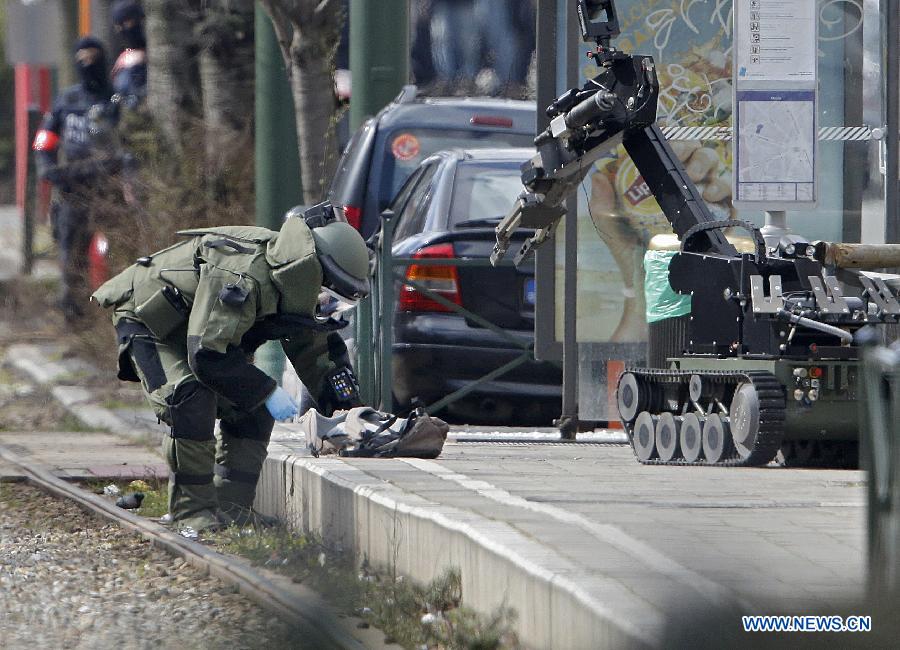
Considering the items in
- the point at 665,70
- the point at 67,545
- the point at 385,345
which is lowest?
the point at 67,545

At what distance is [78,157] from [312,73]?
3.30 meters

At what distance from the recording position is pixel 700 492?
21.7ft

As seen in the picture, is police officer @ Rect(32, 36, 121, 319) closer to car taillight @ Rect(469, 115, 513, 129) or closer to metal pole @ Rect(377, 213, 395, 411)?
car taillight @ Rect(469, 115, 513, 129)

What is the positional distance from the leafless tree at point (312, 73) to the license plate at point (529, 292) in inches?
125

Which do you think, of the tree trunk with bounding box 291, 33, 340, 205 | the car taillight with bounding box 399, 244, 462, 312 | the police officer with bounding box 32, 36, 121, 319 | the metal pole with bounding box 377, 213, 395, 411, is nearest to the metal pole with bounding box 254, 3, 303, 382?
the tree trunk with bounding box 291, 33, 340, 205

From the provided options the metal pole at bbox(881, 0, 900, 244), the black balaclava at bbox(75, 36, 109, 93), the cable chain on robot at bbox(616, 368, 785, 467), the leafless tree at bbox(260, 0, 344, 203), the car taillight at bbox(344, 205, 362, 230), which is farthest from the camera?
the black balaclava at bbox(75, 36, 109, 93)

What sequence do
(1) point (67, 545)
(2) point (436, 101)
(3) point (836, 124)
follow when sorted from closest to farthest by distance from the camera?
(1) point (67, 545) < (3) point (836, 124) < (2) point (436, 101)

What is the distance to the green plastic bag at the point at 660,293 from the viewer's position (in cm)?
823

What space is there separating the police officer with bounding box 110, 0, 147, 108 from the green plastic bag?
818 centimetres

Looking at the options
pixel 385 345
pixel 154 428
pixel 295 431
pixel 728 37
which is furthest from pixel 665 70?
pixel 154 428

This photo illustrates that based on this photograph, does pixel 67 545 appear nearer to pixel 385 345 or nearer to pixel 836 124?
pixel 385 345

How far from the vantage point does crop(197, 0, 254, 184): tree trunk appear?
578 inches

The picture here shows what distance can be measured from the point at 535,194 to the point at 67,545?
8.91ft

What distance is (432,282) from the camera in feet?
31.2
